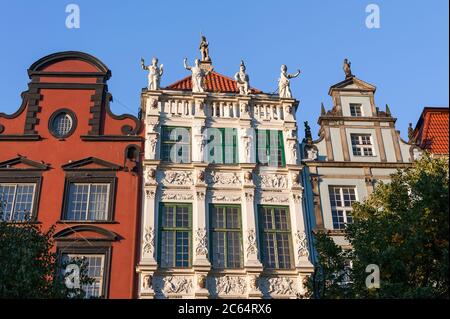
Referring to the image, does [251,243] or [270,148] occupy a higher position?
[270,148]

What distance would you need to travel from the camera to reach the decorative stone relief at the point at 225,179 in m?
23.5

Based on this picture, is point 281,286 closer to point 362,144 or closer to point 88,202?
point 362,144

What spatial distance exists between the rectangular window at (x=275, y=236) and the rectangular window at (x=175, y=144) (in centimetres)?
393

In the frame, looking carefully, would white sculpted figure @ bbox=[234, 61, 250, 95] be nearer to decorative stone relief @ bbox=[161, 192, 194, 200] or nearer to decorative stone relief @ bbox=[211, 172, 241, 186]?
decorative stone relief @ bbox=[211, 172, 241, 186]

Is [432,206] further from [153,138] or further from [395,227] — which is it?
[153,138]

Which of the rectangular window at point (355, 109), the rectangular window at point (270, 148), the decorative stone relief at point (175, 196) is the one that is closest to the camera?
the decorative stone relief at point (175, 196)

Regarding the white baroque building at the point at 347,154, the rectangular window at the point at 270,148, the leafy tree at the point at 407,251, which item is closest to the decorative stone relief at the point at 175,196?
the rectangular window at the point at 270,148

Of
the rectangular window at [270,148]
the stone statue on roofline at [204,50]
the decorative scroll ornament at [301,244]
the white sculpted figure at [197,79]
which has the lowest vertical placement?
the decorative scroll ornament at [301,244]

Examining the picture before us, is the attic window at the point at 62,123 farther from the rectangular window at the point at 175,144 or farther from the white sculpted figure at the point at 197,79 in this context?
the white sculpted figure at the point at 197,79

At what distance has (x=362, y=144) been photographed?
25.7m

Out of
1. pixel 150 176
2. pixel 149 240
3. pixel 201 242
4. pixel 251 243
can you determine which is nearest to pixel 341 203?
pixel 251 243

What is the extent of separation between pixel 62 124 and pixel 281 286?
443 inches

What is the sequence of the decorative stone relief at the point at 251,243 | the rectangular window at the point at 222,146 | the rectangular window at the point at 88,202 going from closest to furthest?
the decorative stone relief at the point at 251,243, the rectangular window at the point at 88,202, the rectangular window at the point at 222,146

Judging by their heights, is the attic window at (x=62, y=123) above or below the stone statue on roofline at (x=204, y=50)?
below
